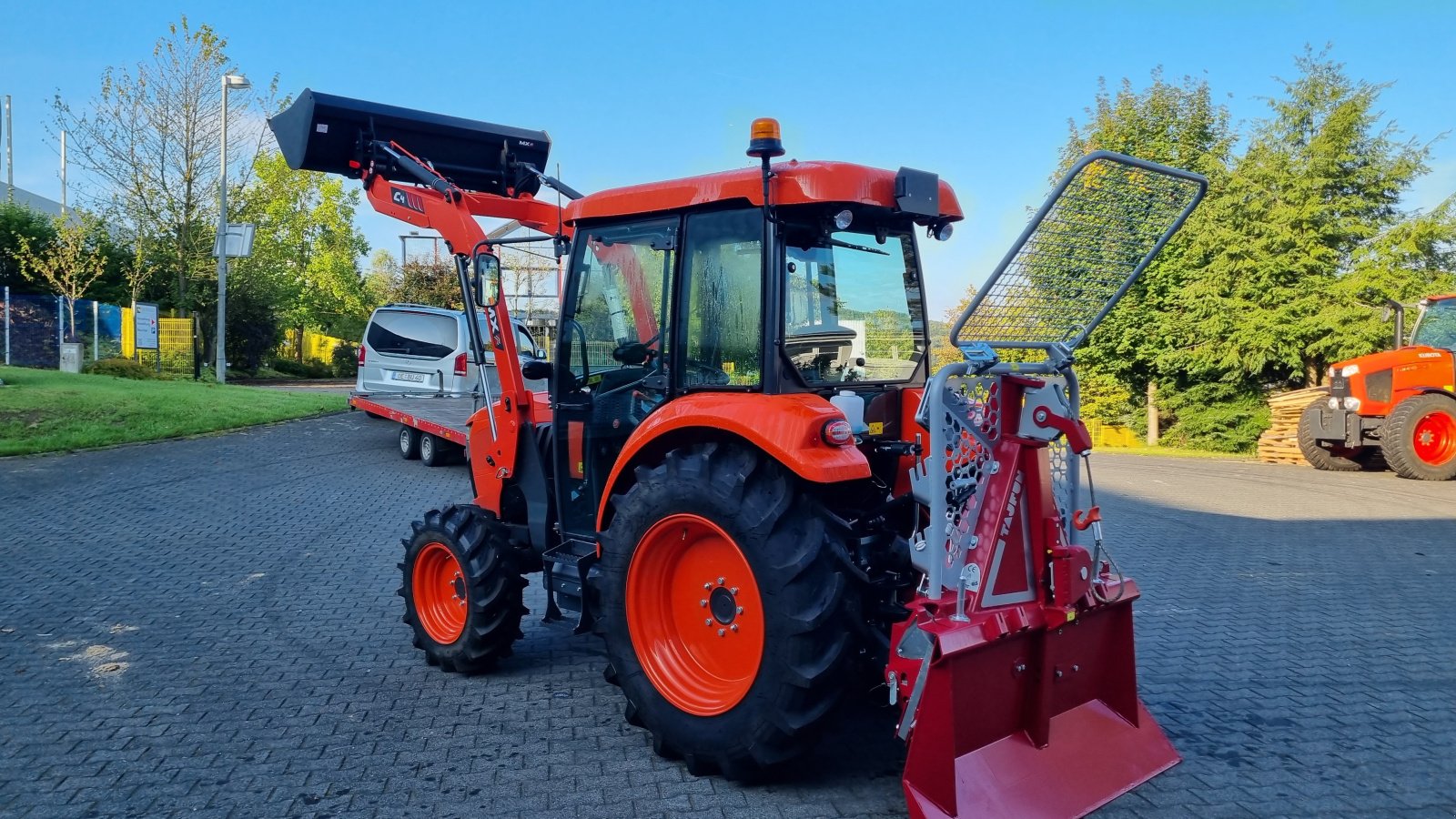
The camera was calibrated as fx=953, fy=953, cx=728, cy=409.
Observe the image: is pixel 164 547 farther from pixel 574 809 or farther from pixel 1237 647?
pixel 1237 647

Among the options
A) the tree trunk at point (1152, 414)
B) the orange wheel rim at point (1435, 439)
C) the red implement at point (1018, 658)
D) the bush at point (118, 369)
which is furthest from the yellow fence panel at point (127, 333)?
the orange wheel rim at point (1435, 439)

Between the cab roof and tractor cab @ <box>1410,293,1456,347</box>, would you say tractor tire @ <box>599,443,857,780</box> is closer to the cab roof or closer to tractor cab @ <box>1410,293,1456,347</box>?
the cab roof

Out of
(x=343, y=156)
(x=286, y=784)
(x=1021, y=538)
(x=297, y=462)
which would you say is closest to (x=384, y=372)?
(x=297, y=462)

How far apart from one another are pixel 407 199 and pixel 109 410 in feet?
37.5

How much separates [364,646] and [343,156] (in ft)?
9.32

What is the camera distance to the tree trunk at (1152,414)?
21.6 m

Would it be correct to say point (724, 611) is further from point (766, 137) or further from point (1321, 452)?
point (1321, 452)

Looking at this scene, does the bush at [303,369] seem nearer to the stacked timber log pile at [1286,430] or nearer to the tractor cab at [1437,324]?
the stacked timber log pile at [1286,430]

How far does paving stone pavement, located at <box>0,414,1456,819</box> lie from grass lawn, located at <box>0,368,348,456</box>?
4.04 m

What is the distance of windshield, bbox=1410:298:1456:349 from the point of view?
13797 mm

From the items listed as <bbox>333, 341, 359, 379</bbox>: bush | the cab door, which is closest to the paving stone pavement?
the cab door

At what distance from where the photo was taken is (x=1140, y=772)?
12.0ft

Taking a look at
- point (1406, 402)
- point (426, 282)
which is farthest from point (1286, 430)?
point (426, 282)

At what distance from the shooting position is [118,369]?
2102cm
